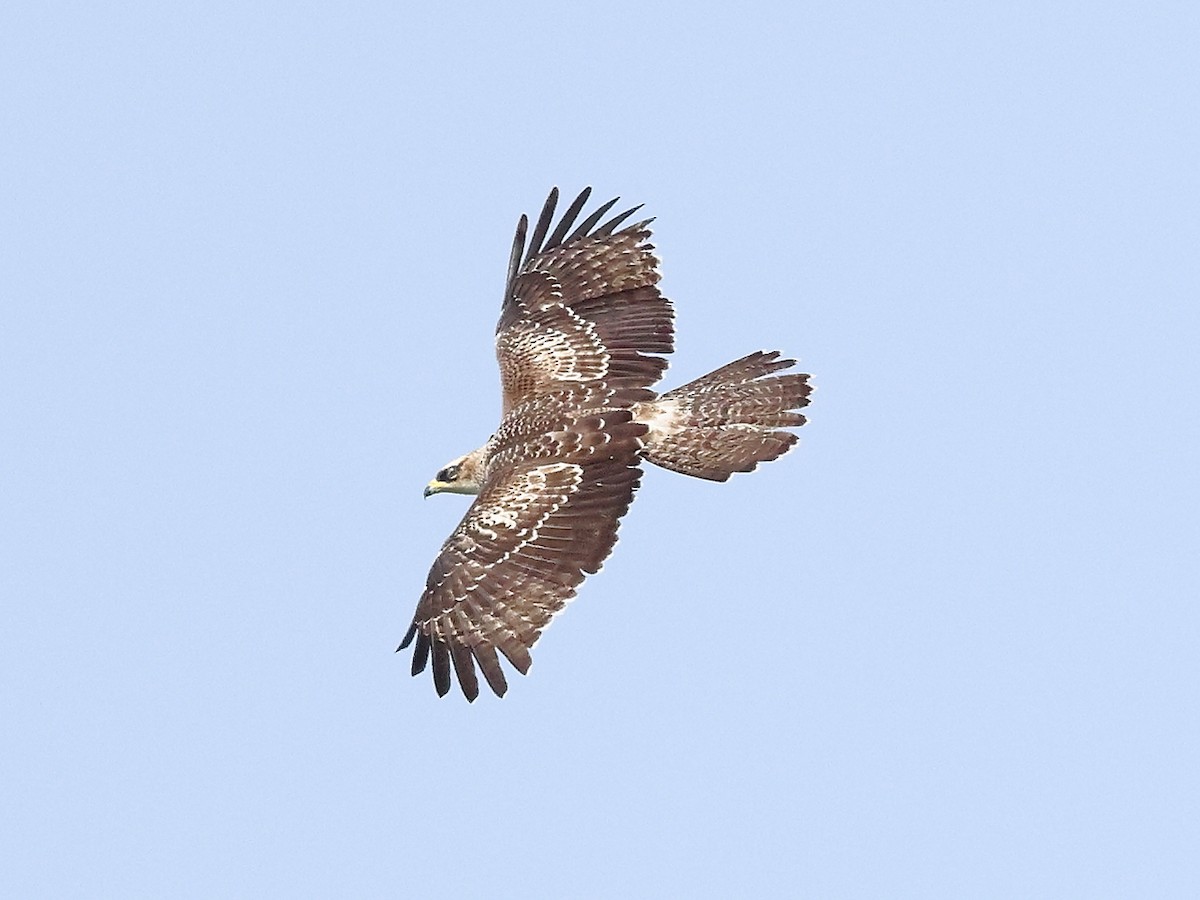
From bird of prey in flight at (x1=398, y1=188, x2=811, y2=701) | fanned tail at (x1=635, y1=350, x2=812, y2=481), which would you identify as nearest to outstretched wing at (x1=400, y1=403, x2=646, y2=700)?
bird of prey in flight at (x1=398, y1=188, x2=811, y2=701)

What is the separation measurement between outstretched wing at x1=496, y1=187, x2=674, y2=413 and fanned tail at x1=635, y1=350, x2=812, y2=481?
329 millimetres

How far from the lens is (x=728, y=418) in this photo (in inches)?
719

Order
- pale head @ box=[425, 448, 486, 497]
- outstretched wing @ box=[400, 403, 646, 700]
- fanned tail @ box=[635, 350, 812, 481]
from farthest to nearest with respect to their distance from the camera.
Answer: pale head @ box=[425, 448, 486, 497] < fanned tail @ box=[635, 350, 812, 481] < outstretched wing @ box=[400, 403, 646, 700]

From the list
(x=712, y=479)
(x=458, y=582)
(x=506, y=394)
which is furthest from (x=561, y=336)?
(x=458, y=582)

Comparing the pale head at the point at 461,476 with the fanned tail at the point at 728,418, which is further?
the pale head at the point at 461,476

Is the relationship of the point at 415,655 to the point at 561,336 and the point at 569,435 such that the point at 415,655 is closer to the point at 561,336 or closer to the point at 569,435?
the point at 569,435

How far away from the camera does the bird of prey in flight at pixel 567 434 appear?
52.8 feet

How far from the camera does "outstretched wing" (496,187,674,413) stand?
1858 centimetres

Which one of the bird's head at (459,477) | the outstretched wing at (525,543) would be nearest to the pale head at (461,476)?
the bird's head at (459,477)

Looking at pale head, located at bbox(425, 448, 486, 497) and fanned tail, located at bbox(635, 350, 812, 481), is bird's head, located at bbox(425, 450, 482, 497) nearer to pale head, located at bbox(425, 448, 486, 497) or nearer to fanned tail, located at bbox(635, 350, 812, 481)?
pale head, located at bbox(425, 448, 486, 497)

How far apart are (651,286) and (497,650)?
184 inches

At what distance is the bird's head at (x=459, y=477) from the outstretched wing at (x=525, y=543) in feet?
2.43

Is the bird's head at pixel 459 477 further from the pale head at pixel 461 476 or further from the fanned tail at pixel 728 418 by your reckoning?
the fanned tail at pixel 728 418

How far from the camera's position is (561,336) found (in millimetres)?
18938
